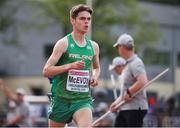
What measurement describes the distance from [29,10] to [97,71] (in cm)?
3374

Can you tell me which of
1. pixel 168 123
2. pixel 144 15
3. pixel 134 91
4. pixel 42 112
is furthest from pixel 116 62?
pixel 144 15

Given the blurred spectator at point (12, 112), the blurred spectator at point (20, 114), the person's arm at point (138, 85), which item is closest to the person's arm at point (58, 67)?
the person's arm at point (138, 85)

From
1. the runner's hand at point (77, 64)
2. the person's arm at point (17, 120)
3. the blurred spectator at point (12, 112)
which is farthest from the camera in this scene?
the blurred spectator at point (12, 112)

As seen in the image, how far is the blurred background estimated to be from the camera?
37094mm

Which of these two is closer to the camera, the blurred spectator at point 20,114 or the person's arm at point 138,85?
the person's arm at point 138,85

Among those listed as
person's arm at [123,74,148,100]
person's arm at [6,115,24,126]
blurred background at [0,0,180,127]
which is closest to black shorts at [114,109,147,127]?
person's arm at [123,74,148,100]

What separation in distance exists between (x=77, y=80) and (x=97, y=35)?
93.8 feet

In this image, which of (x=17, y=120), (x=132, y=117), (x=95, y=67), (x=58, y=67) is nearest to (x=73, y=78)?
(x=58, y=67)

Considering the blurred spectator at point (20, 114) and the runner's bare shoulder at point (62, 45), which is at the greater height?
the runner's bare shoulder at point (62, 45)

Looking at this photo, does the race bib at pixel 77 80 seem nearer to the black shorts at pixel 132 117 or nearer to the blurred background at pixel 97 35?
the black shorts at pixel 132 117

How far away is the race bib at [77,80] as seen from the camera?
836 cm

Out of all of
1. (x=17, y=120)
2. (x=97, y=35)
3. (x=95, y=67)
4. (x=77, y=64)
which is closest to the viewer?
(x=77, y=64)

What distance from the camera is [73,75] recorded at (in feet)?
27.5

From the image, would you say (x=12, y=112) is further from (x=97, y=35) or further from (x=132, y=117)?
(x=97, y=35)
